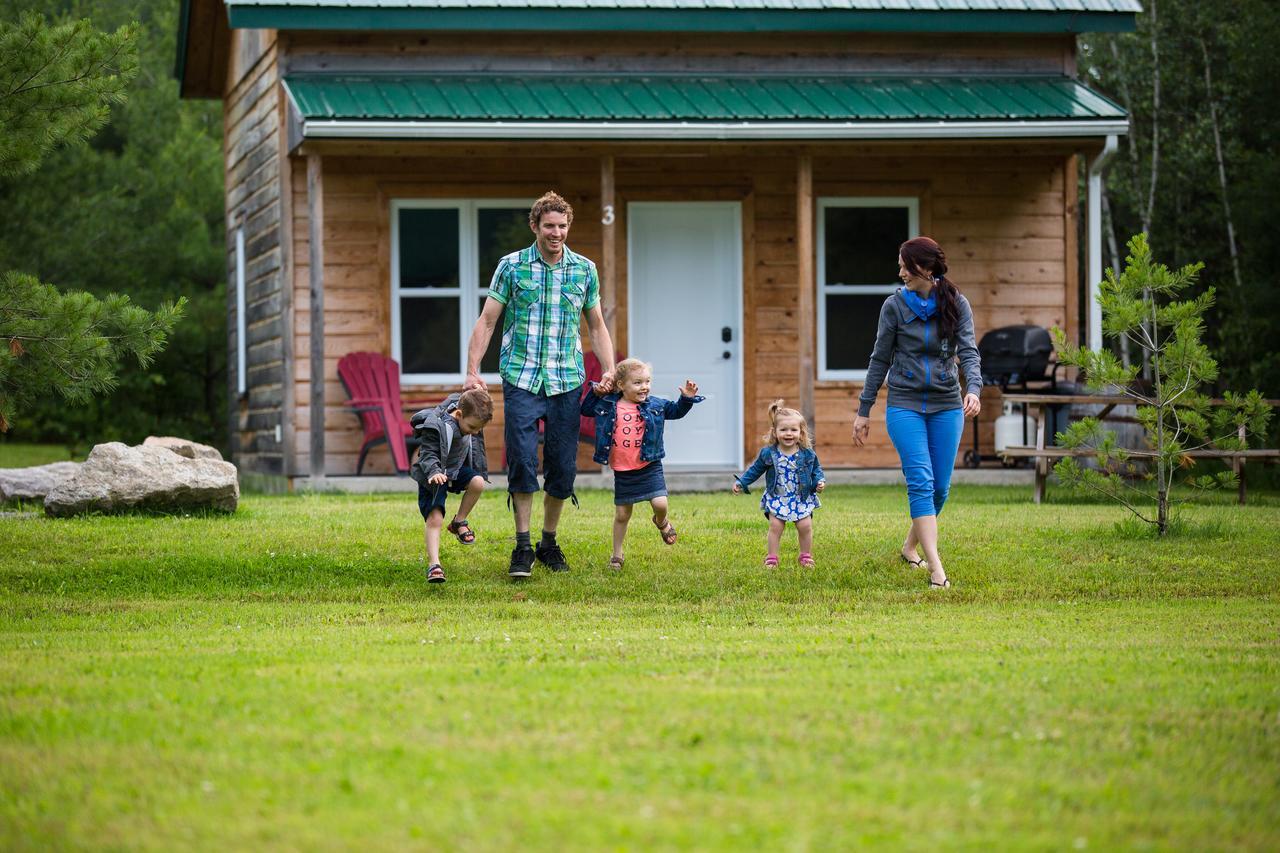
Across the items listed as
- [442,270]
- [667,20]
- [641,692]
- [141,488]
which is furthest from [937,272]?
[442,270]

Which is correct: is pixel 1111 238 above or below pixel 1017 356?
above

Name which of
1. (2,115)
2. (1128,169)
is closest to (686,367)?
(2,115)

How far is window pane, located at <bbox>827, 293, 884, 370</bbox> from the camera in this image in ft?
50.6

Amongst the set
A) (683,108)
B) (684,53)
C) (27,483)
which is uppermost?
(684,53)

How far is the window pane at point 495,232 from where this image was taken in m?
14.9

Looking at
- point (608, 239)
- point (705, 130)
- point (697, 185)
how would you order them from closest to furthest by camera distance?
point (705, 130) → point (608, 239) → point (697, 185)

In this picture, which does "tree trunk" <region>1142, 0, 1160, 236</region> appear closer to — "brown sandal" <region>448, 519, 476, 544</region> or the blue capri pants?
the blue capri pants

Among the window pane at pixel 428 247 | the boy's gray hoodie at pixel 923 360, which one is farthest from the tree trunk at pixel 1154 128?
the boy's gray hoodie at pixel 923 360

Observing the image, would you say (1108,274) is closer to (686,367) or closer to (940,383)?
(940,383)

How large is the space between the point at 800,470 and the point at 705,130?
575 cm

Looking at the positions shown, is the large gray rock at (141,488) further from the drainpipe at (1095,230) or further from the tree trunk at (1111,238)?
the tree trunk at (1111,238)

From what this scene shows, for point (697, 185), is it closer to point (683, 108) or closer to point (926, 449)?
point (683, 108)

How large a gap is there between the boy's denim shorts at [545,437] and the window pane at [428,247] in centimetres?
687

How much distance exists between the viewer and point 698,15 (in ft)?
47.8
